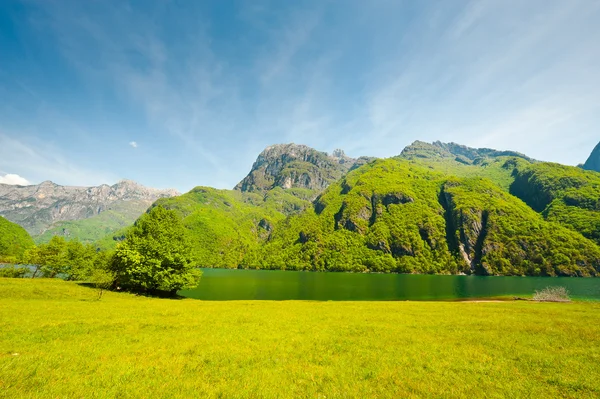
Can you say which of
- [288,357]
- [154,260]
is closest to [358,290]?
[154,260]

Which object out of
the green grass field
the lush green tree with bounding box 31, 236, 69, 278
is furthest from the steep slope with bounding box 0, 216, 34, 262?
the green grass field

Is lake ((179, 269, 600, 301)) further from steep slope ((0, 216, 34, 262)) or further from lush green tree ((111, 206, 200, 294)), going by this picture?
steep slope ((0, 216, 34, 262))

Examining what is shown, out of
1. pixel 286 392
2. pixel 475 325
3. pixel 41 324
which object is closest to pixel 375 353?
pixel 286 392

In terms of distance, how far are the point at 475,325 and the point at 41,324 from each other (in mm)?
35778

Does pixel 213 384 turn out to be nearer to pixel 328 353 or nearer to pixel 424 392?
pixel 328 353

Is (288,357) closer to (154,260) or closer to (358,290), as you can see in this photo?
(154,260)

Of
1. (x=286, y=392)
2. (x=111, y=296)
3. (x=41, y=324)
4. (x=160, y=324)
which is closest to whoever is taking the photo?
(x=286, y=392)

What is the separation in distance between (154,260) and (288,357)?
4502cm

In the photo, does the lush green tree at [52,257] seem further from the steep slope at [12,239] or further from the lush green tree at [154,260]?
the steep slope at [12,239]

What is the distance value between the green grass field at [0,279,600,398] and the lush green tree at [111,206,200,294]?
2531 centimetres

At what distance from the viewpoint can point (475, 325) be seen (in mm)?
24672

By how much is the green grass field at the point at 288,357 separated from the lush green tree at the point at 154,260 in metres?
25.3

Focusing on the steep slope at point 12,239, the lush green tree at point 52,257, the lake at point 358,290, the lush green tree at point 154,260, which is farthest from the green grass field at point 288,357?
the steep slope at point 12,239

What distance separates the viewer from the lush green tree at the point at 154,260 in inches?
1996
